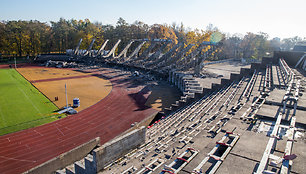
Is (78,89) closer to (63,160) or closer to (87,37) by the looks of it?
(63,160)

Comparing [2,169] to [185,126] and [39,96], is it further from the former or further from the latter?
[39,96]

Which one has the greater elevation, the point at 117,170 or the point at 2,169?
the point at 117,170

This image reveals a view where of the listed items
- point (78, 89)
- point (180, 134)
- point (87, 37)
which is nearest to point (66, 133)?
point (180, 134)

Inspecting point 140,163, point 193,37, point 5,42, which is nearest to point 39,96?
point 140,163

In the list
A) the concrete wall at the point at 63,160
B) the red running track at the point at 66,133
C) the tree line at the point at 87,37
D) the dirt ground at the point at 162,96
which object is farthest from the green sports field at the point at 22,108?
the tree line at the point at 87,37

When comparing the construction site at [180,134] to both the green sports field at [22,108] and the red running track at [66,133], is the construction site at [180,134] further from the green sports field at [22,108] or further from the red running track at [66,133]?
the green sports field at [22,108]

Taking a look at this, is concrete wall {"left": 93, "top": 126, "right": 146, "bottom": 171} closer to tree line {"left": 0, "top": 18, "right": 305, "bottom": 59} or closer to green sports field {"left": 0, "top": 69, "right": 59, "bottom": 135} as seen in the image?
green sports field {"left": 0, "top": 69, "right": 59, "bottom": 135}
